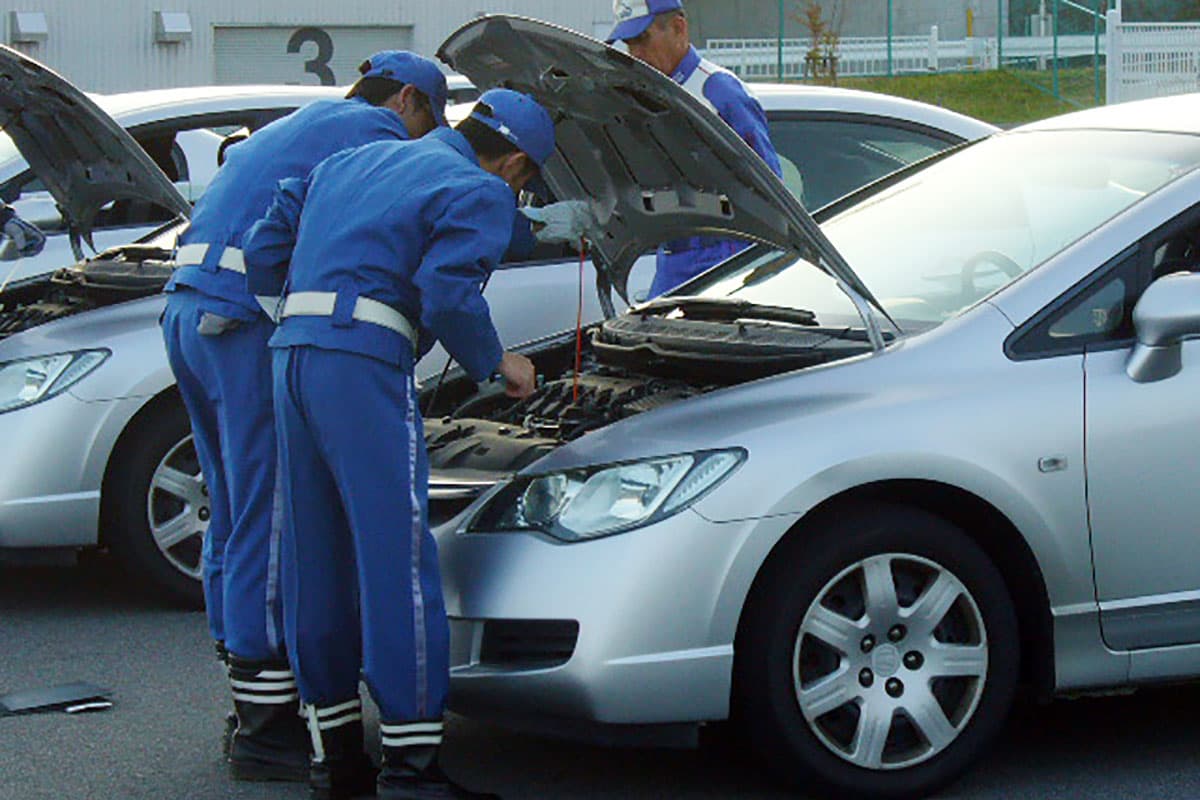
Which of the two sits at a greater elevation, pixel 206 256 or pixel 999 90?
pixel 206 256

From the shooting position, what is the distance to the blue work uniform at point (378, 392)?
4734mm

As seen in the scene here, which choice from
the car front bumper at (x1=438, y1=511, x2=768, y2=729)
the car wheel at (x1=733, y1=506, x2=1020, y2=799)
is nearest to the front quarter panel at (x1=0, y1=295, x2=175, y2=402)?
the car front bumper at (x1=438, y1=511, x2=768, y2=729)

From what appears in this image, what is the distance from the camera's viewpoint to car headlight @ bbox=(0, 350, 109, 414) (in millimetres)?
7008

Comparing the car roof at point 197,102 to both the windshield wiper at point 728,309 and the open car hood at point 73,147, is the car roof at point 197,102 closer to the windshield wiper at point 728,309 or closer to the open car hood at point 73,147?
the open car hood at point 73,147

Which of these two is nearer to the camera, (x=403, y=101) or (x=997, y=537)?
(x=997, y=537)

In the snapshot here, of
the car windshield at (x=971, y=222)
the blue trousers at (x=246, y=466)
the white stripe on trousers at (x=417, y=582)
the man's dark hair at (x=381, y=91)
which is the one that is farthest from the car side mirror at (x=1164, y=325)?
the blue trousers at (x=246, y=466)

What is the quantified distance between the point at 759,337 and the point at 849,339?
0.76ft

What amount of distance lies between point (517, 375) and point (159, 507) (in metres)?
2.56

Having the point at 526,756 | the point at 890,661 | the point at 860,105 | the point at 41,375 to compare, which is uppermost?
the point at 860,105

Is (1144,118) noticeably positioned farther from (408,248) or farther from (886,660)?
(408,248)

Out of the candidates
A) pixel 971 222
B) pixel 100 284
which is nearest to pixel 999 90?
pixel 100 284

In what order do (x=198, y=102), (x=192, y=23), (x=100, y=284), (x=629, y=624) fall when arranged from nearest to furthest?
(x=629, y=624) < (x=100, y=284) < (x=198, y=102) < (x=192, y=23)

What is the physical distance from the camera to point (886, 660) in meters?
4.83

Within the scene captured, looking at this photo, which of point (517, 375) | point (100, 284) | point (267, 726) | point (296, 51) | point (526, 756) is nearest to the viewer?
point (517, 375)
